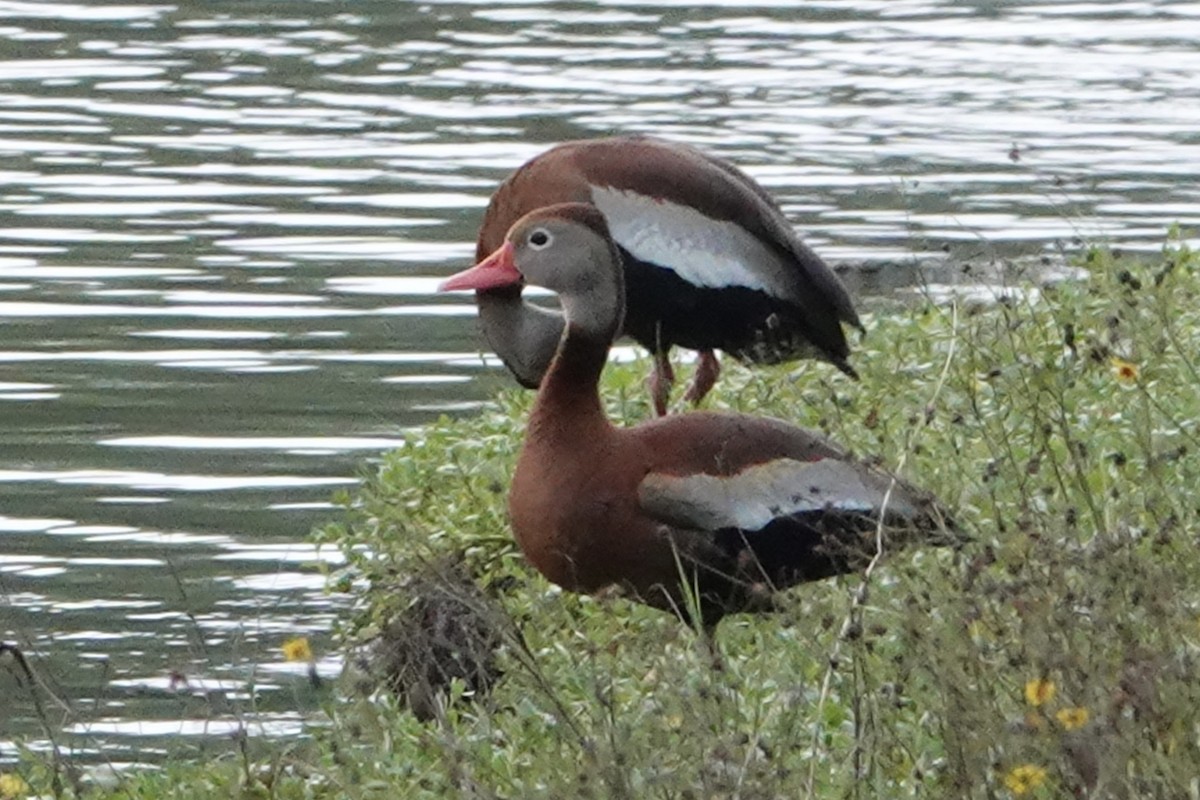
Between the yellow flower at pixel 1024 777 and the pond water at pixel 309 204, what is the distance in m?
1.57

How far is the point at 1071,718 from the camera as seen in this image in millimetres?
4215

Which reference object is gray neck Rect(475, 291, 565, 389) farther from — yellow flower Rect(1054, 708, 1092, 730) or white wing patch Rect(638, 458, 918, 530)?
yellow flower Rect(1054, 708, 1092, 730)

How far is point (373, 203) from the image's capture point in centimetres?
1467

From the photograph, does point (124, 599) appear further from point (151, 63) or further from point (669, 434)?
point (151, 63)

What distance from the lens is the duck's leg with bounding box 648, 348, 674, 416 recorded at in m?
8.51

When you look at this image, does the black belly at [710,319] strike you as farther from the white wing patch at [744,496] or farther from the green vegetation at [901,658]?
the white wing patch at [744,496]

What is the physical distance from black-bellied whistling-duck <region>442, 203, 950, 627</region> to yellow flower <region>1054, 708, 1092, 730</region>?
1861 millimetres

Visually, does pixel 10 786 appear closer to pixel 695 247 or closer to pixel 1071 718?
pixel 1071 718

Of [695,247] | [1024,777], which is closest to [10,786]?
[1024,777]

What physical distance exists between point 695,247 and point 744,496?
2075 mm

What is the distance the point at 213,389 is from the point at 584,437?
16.0ft

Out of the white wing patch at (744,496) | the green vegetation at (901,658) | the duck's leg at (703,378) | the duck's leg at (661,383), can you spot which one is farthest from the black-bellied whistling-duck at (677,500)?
the duck's leg at (703,378)

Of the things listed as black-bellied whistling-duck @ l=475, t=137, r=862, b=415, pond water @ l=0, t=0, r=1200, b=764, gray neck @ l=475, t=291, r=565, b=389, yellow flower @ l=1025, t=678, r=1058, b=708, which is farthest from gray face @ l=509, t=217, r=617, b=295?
yellow flower @ l=1025, t=678, r=1058, b=708

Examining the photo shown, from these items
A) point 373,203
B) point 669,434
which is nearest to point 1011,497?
point 669,434
